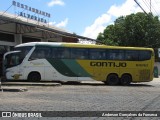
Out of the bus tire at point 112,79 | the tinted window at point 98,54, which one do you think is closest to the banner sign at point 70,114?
the tinted window at point 98,54

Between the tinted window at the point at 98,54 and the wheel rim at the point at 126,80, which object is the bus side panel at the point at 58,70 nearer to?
the tinted window at the point at 98,54

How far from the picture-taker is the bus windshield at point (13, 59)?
99.9 ft

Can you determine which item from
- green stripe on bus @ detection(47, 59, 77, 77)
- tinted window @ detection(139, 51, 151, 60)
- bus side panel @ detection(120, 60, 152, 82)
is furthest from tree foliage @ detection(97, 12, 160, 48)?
green stripe on bus @ detection(47, 59, 77, 77)

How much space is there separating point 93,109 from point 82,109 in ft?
1.28

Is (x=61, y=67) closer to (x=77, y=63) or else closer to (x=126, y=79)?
(x=77, y=63)

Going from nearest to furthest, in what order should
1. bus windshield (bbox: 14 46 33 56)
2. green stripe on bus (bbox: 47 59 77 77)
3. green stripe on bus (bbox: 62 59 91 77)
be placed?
bus windshield (bbox: 14 46 33 56) → green stripe on bus (bbox: 47 59 77 77) → green stripe on bus (bbox: 62 59 91 77)

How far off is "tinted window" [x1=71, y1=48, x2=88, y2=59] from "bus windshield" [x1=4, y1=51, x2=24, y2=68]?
3.90m

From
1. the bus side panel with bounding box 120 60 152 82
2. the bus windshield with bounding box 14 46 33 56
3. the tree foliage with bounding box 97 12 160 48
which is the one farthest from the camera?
the tree foliage with bounding box 97 12 160 48

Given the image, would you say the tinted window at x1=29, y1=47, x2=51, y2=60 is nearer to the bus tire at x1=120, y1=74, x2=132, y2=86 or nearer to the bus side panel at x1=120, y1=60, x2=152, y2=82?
the bus side panel at x1=120, y1=60, x2=152, y2=82

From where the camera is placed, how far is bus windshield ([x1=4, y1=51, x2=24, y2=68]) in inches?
1199

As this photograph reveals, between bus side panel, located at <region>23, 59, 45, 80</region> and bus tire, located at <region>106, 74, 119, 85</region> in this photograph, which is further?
bus tire, located at <region>106, 74, 119, 85</region>

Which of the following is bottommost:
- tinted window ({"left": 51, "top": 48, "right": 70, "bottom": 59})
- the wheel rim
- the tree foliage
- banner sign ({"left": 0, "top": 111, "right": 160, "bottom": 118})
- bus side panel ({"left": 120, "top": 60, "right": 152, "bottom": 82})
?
banner sign ({"left": 0, "top": 111, "right": 160, "bottom": 118})

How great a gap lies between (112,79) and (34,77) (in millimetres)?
6246

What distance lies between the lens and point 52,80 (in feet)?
102
